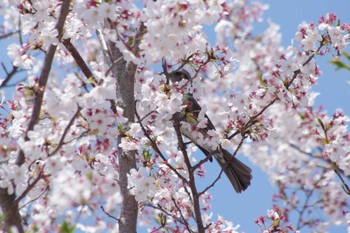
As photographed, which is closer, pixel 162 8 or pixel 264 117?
pixel 162 8

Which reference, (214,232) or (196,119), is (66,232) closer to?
(196,119)

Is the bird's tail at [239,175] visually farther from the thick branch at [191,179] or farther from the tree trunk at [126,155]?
the tree trunk at [126,155]

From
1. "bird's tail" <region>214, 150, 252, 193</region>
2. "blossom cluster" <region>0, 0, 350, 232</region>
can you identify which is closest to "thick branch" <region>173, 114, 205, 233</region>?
"blossom cluster" <region>0, 0, 350, 232</region>

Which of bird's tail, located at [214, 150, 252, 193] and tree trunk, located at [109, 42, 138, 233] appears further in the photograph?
bird's tail, located at [214, 150, 252, 193]

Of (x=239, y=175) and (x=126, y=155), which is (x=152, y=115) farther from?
(x=239, y=175)

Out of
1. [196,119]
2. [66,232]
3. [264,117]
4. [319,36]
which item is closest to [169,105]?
[196,119]

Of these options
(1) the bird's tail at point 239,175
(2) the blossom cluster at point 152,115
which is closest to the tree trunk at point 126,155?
(2) the blossom cluster at point 152,115

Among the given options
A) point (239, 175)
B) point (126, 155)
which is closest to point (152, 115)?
point (126, 155)

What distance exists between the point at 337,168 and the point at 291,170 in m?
0.97

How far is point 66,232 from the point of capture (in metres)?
2.58

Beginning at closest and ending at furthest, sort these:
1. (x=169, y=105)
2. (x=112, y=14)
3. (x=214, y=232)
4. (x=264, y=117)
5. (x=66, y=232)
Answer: (x=66, y=232)
(x=112, y=14)
(x=169, y=105)
(x=264, y=117)
(x=214, y=232)

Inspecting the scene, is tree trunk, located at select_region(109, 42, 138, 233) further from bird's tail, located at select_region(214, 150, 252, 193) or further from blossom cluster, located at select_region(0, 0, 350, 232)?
bird's tail, located at select_region(214, 150, 252, 193)

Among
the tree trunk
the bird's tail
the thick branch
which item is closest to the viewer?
the thick branch

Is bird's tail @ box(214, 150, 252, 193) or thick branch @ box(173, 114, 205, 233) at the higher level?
bird's tail @ box(214, 150, 252, 193)
